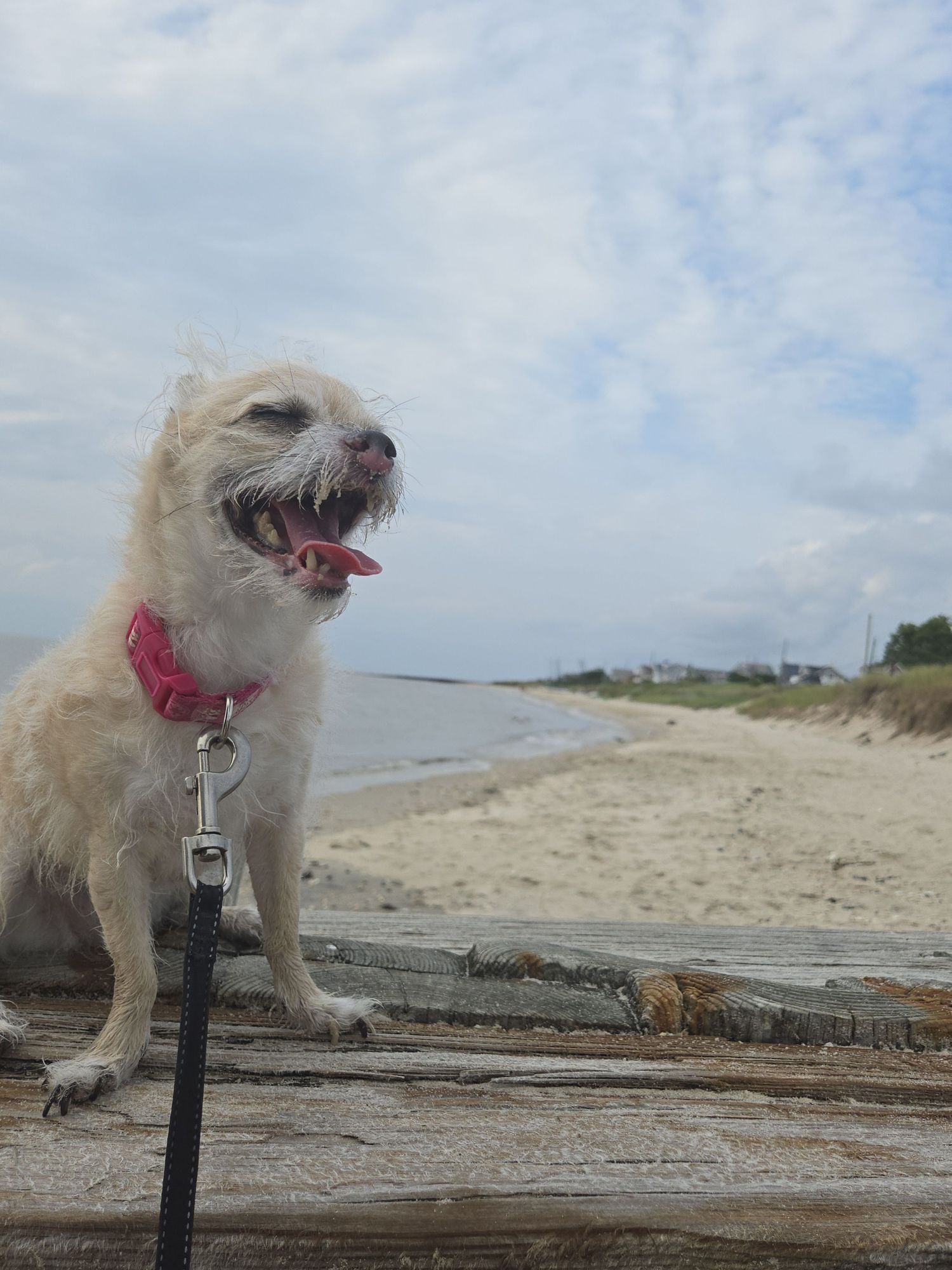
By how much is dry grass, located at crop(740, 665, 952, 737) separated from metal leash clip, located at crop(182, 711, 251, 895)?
74.4 ft

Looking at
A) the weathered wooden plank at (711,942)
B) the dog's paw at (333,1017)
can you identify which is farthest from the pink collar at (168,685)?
the weathered wooden plank at (711,942)

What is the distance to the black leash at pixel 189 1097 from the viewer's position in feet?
4.03

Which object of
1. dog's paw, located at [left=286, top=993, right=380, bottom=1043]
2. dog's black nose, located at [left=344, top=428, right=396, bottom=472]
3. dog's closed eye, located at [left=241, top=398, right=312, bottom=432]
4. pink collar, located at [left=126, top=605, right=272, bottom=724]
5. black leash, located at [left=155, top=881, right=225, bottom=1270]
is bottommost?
dog's paw, located at [left=286, top=993, right=380, bottom=1043]

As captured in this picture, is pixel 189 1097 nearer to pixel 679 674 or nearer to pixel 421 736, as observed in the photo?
pixel 421 736

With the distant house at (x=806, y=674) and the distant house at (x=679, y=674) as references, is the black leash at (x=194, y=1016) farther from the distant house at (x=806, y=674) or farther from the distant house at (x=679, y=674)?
the distant house at (x=679, y=674)

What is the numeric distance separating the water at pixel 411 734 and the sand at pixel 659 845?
1.34m

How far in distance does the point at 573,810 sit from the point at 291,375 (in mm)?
11154

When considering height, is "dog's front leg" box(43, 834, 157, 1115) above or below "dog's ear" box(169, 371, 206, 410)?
below

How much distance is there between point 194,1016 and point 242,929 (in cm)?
155

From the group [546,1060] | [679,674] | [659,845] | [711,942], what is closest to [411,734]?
[659,845]

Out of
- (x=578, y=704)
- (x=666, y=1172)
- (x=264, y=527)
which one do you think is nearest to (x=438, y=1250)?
(x=666, y=1172)

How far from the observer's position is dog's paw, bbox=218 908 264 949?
2893 mm

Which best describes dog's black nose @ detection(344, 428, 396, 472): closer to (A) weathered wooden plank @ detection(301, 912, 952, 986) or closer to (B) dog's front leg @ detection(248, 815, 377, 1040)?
(B) dog's front leg @ detection(248, 815, 377, 1040)

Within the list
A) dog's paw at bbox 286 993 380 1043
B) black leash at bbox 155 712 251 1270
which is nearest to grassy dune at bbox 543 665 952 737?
dog's paw at bbox 286 993 380 1043
